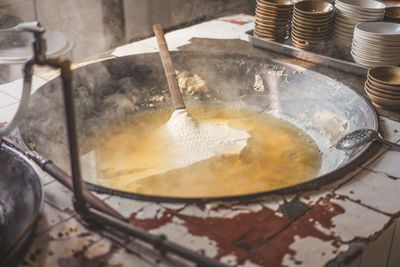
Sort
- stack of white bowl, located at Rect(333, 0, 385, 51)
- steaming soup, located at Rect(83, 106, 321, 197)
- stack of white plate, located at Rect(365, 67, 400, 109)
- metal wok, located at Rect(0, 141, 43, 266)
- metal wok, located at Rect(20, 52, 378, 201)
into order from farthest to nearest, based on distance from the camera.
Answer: stack of white bowl, located at Rect(333, 0, 385, 51) → metal wok, located at Rect(20, 52, 378, 201) → stack of white plate, located at Rect(365, 67, 400, 109) → steaming soup, located at Rect(83, 106, 321, 197) → metal wok, located at Rect(0, 141, 43, 266)

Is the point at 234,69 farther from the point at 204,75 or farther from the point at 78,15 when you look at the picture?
the point at 78,15

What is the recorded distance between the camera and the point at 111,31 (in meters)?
5.88

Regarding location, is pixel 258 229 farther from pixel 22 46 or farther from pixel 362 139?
pixel 22 46

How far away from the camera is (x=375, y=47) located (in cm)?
331

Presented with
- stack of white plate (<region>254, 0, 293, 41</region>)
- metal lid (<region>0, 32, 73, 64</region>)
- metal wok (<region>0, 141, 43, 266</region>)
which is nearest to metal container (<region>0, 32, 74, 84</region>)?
metal lid (<region>0, 32, 73, 64</region>)

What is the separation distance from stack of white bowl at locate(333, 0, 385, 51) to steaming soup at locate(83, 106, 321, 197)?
31.9 inches

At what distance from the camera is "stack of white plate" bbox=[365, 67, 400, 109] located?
9.75 ft

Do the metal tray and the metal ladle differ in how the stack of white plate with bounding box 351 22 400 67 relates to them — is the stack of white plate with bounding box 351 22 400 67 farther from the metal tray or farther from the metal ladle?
the metal ladle

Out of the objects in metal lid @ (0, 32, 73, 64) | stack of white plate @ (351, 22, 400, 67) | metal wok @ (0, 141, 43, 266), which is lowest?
metal wok @ (0, 141, 43, 266)

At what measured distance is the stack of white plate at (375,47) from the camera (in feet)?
10.7

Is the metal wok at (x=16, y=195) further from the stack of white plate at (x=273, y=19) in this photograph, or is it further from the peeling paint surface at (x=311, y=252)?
the stack of white plate at (x=273, y=19)

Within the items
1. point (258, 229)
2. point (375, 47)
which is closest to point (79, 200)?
point (258, 229)

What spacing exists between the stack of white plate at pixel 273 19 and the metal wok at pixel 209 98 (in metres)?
0.33

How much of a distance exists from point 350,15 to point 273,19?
0.58 meters
